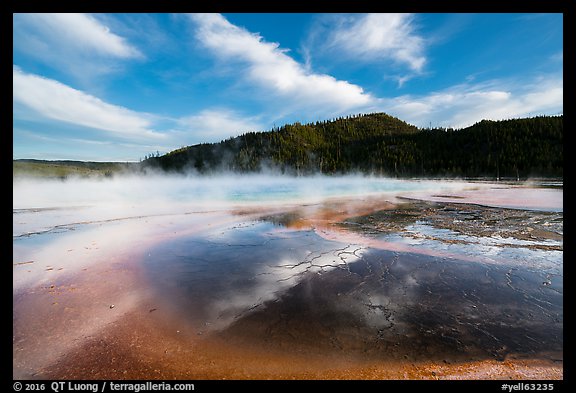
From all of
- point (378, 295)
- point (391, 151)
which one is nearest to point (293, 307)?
point (378, 295)

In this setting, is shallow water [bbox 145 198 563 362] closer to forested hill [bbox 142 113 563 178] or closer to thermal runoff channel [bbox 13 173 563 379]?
thermal runoff channel [bbox 13 173 563 379]

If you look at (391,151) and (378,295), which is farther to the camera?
(391,151)

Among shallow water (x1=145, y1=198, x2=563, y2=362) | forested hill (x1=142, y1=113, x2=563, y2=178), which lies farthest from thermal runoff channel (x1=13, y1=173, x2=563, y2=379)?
forested hill (x1=142, y1=113, x2=563, y2=178)

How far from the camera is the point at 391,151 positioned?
124 m

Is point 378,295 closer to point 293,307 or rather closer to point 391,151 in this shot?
point 293,307

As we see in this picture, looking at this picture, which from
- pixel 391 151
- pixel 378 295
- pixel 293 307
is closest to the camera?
pixel 293 307

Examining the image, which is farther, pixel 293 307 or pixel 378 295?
pixel 378 295

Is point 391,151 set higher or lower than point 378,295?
higher

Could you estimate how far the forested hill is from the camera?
9100 cm

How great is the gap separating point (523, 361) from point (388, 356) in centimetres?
164

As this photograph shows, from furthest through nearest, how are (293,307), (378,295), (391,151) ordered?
(391,151)
(378,295)
(293,307)
